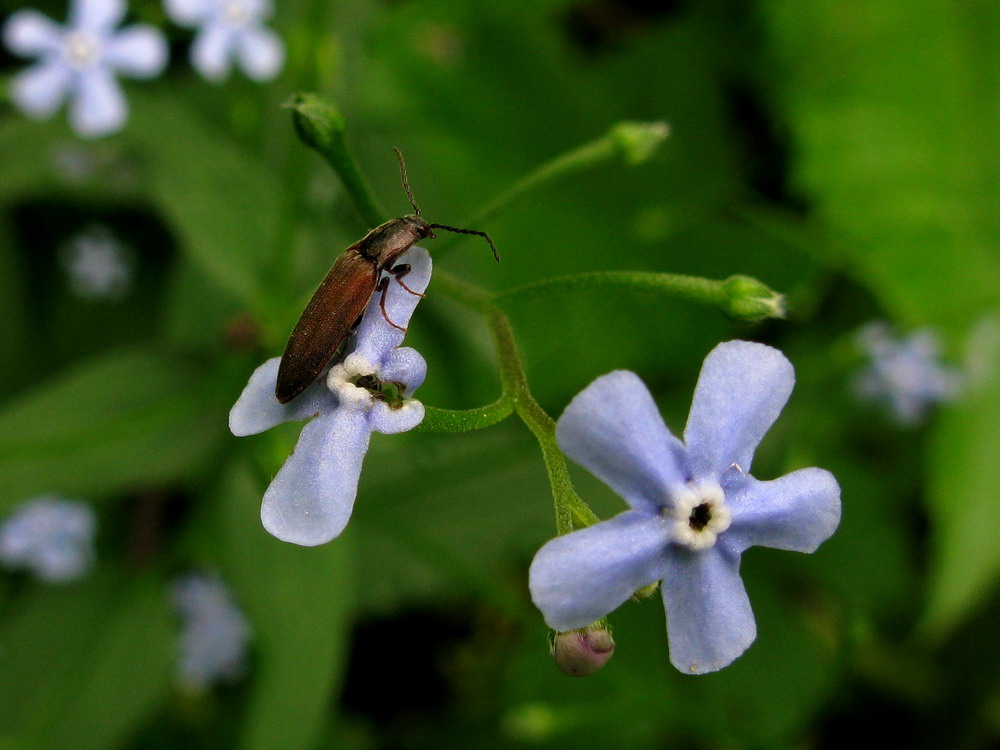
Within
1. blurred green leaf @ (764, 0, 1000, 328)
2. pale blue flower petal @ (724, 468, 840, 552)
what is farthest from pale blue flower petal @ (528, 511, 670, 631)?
blurred green leaf @ (764, 0, 1000, 328)

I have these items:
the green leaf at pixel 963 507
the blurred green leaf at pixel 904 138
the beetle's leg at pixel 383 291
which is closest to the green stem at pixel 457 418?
the beetle's leg at pixel 383 291

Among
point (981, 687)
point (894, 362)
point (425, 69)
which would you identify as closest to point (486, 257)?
point (425, 69)

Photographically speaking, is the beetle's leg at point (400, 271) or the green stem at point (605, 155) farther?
the green stem at point (605, 155)

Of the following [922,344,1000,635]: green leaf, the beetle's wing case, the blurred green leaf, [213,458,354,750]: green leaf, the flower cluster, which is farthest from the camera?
the blurred green leaf

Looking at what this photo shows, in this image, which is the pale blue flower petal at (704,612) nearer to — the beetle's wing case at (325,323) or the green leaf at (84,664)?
the beetle's wing case at (325,323)

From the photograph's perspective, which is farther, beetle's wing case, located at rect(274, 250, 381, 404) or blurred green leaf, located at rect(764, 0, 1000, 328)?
blurred green leaf, located at rect(764, 0, 1000, 328)

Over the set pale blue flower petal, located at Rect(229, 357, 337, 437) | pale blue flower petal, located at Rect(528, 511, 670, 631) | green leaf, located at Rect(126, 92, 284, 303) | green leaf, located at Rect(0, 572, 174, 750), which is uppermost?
pale blue flower petal, located at Rect(229, 357, 337, 437)

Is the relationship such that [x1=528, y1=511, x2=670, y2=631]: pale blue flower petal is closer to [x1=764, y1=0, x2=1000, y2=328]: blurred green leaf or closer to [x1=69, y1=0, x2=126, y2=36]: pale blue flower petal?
[x1=69, y1=0, x2=126, y2=36]: pale blue flower petal

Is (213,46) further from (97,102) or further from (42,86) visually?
(42,86)
